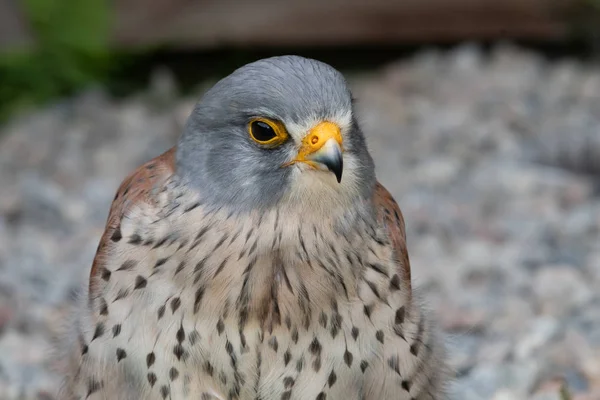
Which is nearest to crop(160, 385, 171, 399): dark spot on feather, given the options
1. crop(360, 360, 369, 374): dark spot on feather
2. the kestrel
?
the kestrel

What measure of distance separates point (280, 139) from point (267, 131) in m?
0.04

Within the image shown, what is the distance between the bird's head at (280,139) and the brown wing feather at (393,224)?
23 cm

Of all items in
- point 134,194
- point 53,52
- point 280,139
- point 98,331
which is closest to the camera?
point 280,139

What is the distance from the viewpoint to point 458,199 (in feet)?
18.7

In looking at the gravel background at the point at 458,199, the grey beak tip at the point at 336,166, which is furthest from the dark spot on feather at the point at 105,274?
the gravel background at the point at 458,199

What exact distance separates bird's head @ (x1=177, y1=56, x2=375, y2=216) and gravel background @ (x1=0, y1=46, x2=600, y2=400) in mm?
745

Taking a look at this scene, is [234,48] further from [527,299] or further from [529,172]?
[527,299]

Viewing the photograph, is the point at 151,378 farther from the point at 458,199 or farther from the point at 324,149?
the point at 458,199

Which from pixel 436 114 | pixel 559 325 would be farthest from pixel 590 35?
pixel 559 325

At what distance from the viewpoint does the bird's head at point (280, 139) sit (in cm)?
272

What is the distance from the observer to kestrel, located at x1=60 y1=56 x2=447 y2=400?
276cm

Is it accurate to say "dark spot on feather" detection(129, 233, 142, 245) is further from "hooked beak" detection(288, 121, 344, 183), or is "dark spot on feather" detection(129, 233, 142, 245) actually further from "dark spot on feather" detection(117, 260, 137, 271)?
"hooked beak" detection(288, 121, 344, 183)

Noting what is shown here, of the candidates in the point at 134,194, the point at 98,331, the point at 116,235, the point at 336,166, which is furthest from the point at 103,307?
the point at 336,166

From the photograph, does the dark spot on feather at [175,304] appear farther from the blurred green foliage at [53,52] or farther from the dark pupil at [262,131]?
the blurred green foliage at [53,52]
